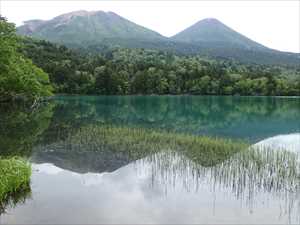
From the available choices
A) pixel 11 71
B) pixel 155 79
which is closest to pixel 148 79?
pixel 155 79

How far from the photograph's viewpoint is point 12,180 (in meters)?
12.2

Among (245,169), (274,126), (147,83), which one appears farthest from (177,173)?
(147,83)

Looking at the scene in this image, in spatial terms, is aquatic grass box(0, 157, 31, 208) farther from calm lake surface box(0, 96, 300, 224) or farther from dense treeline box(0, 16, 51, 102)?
dense treeline box(0, 16, 51, 102)

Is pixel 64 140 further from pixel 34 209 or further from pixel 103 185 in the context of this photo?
pixel 34 209

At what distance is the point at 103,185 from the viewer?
14758mm

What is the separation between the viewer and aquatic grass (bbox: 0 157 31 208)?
1159 centimetres

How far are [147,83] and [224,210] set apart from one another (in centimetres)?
8949

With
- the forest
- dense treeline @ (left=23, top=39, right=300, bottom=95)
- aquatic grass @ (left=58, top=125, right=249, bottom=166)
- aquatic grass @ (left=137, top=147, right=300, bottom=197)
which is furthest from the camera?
dense treeline @ (left=23, top=39, right=300, bottom=95)

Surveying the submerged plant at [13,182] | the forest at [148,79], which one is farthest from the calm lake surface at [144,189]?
the forest at [148,79]

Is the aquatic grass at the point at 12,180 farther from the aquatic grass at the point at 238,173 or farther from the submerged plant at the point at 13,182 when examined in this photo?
the aquatic grass at the point at 238,173

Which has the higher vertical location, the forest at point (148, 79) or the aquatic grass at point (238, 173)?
the aquatic grass at point (238, 173)

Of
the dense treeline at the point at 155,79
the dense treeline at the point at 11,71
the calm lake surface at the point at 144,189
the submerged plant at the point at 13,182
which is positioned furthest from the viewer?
the dense treeline at the point at 155,79

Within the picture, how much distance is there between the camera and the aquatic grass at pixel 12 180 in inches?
456

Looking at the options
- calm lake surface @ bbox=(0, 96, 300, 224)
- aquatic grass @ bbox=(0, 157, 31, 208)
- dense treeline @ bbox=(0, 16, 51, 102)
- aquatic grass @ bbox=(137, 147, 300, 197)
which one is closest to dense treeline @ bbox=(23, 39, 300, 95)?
dense treeline @ bbox=(0, 16, 51, 102)
